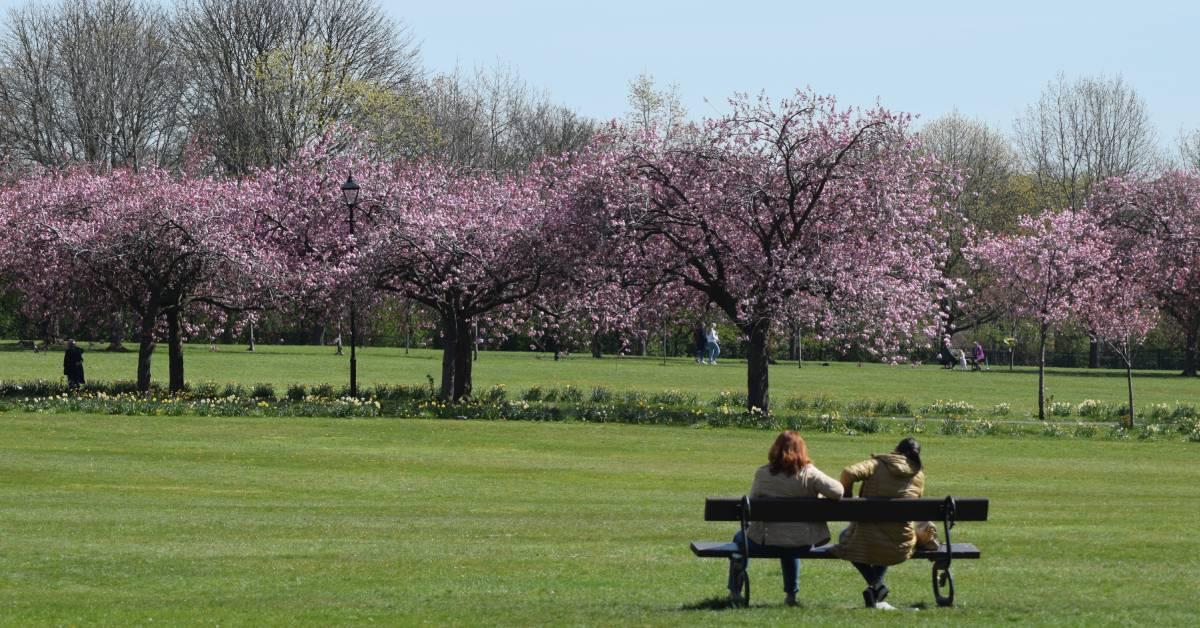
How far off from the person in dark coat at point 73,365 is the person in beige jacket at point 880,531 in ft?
105

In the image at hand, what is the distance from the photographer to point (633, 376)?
185ft

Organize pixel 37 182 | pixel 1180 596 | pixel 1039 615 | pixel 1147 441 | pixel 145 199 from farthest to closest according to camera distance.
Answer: pixel 37 182 < pixel 145 199 < pixel 1147 441 < pixel 1180 596 < pixel 1039 615

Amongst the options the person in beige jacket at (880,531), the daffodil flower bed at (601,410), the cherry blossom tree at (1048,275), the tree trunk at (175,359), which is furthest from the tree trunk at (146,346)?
the person in beige jacket at (880,531)

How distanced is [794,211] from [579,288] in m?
5.68

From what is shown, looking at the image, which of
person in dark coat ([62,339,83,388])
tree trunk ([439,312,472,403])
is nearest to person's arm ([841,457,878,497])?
tree trunk ([439,312,472,403])

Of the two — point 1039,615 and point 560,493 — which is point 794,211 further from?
point 1039,615

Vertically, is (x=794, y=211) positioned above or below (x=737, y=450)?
above

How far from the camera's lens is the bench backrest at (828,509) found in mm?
11867

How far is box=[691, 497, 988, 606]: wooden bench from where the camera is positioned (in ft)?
38.9

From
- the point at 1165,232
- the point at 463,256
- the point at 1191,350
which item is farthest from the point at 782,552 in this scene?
the point at 1191,350

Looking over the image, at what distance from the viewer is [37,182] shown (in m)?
49.3

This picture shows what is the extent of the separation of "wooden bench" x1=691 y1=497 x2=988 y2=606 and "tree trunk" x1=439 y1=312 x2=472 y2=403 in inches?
1121

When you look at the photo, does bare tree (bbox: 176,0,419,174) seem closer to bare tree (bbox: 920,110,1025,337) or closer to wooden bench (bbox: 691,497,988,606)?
bare tree (bbox: 920,110,1025,337)

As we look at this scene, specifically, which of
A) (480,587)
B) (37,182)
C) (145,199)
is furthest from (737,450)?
(37,182)
